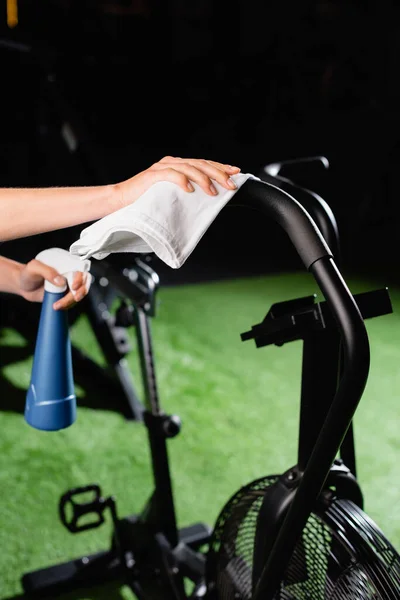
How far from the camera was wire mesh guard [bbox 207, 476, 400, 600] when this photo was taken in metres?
1.01

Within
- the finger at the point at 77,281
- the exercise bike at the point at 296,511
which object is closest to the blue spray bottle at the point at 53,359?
the finger at the point at 77,281

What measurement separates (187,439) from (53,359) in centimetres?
151

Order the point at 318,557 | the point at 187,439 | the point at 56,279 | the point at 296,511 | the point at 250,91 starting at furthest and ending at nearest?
the point at 250,91 < the point at 187,439 < the point at 318,557 < the point at 56,279 < the point at 296,511

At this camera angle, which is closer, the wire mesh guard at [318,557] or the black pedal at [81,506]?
the wire mesh guard at [318,557]

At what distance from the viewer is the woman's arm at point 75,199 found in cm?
82

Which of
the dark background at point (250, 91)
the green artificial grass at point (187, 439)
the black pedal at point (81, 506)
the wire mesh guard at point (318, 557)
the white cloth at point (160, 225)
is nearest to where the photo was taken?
the white cloth at point (160, 225)

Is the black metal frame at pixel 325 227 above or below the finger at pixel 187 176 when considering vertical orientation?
below

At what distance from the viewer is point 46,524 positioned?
2.00 metres

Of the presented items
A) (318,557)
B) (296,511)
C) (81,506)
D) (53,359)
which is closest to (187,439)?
(81,506)

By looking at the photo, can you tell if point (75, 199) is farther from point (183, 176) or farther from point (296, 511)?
point (296, 511)

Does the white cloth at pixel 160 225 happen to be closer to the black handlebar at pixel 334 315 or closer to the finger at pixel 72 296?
the black handlebar at pixel 334 315

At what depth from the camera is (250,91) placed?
5.57 metres

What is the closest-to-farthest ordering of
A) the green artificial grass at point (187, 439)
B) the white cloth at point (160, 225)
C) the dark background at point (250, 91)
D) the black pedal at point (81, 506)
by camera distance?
the white cloth at point (160, 225) < the black pedal at point (81, 506) < the green artificial grass at point (187, 439) < the dark background at point (250, 91)

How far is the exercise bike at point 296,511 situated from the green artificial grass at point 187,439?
0.75ft
